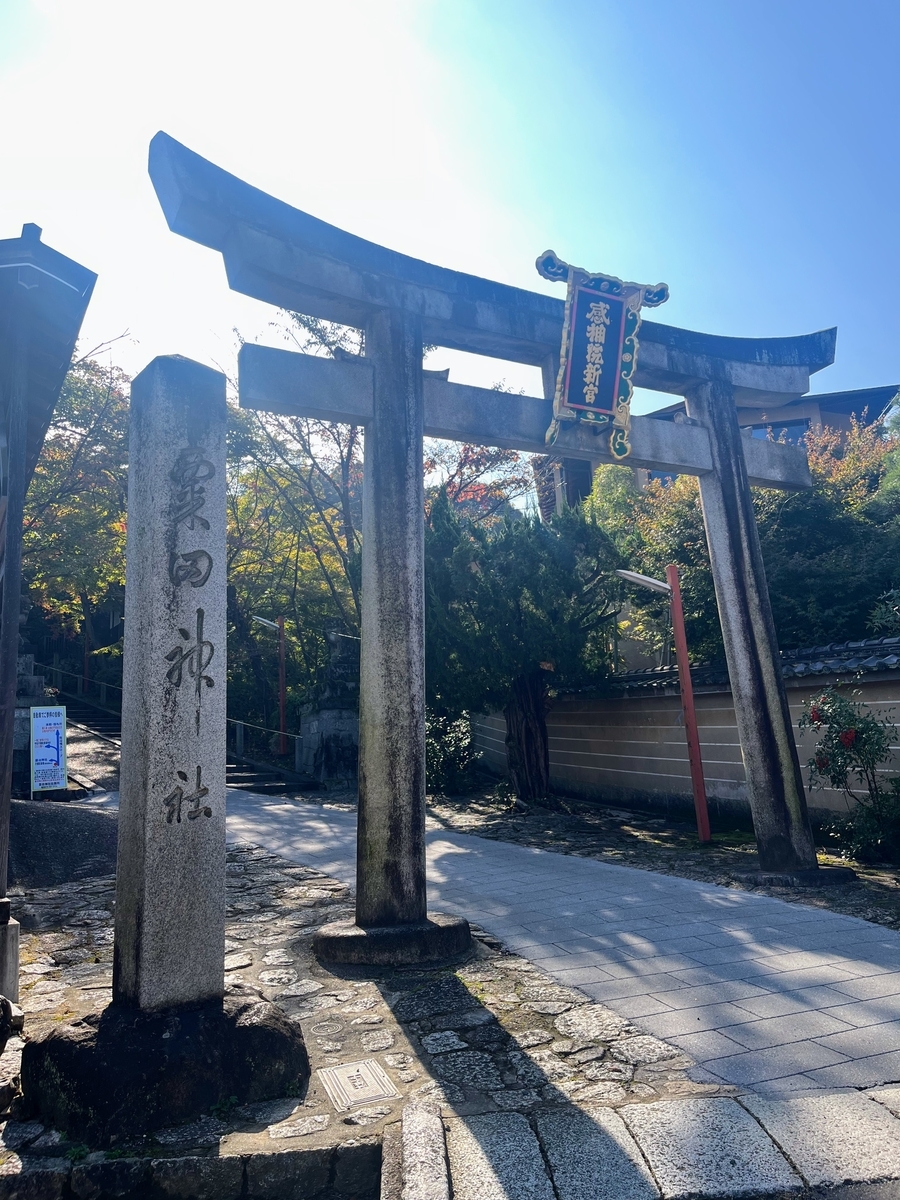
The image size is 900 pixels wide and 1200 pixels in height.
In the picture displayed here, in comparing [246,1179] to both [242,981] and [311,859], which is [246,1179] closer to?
[242,981]

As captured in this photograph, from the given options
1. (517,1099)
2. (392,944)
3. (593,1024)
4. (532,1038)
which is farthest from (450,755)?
(517,1099)

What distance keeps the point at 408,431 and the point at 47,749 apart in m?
10.1

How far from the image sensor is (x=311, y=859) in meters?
10.3

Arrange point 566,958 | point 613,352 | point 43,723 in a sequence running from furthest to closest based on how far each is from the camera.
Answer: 1. point 43,723
2. point 613,352
3. point 566,958

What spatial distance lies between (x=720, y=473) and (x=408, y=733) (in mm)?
5431

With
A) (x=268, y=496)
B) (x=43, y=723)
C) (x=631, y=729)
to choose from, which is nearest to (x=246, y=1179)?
(x=43, y=723)

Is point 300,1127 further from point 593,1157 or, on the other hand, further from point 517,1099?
point 593,1157

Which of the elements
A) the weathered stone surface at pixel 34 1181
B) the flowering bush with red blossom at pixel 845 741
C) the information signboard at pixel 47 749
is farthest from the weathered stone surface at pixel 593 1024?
the information signboard at pixel 47 749

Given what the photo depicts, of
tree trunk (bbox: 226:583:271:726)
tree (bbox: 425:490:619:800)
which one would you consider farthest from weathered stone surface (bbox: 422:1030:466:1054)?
tree trunk (bbox: 226:583:271:726)

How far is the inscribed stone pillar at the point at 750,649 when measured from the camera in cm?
881

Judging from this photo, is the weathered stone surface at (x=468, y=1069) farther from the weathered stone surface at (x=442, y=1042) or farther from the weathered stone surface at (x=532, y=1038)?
the weathered stone surface at (x=532, y=1038)

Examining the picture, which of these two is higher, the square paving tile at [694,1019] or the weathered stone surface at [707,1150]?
the weathered stone surface at [707,1150]

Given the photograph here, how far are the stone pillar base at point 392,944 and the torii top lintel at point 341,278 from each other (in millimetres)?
5391

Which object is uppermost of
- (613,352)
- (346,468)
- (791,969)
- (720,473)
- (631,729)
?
(346,468)
